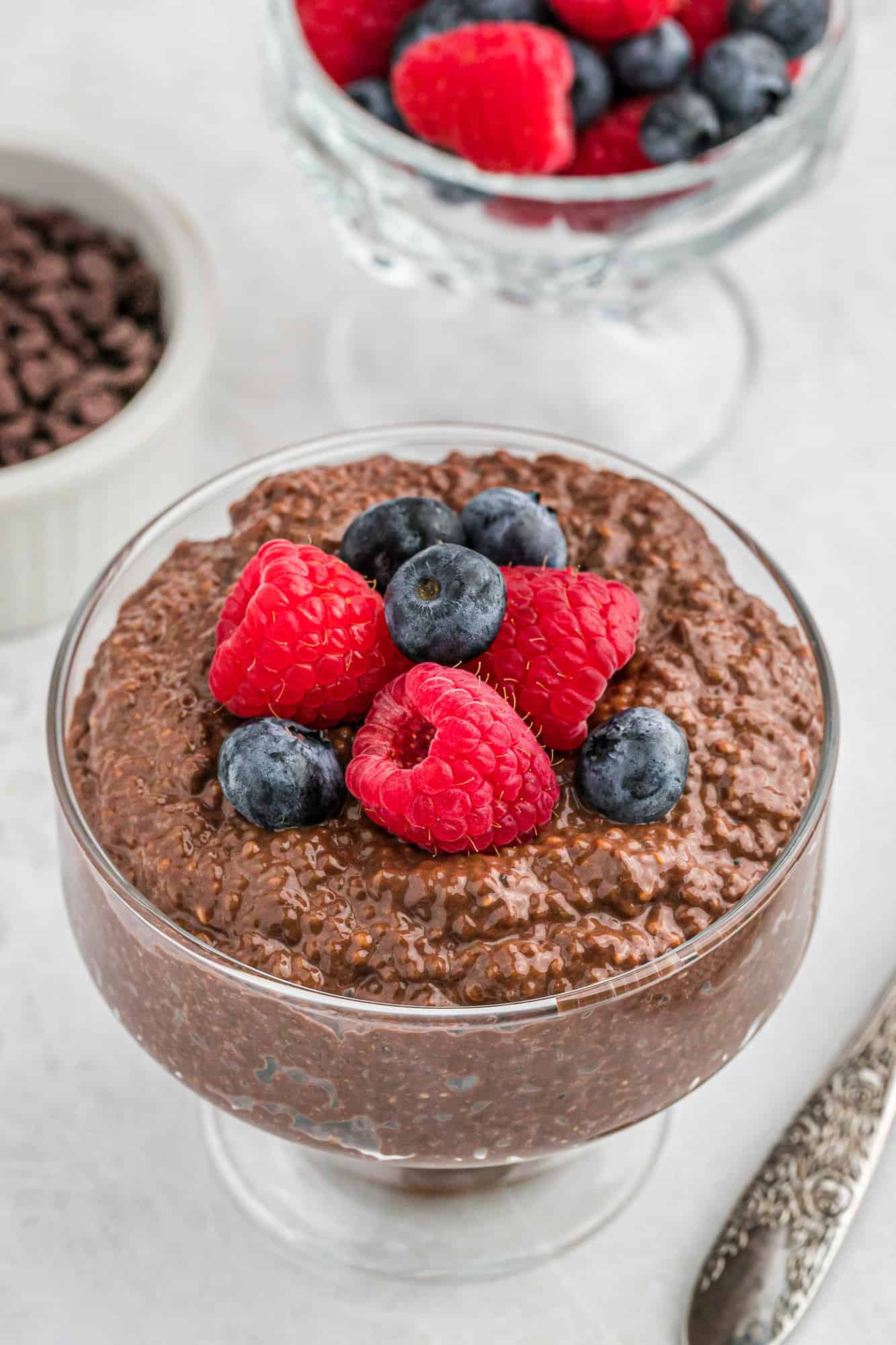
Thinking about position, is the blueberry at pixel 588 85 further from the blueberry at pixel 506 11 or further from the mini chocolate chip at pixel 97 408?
the mini chocolate chip at pixel 97 408

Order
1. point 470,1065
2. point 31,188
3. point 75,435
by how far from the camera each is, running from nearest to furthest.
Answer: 1. point 470,1065
2. point 75,435
3. point 31,188

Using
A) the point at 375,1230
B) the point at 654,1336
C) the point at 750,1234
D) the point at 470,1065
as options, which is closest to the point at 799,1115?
the point at 750,1234

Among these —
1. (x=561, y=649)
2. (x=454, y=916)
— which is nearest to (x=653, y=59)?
(x=561, y=649)

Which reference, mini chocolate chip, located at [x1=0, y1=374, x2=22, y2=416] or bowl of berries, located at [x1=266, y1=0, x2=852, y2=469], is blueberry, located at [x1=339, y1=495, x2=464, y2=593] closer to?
bowl of berries, located at [x1=266, y1=0, x2=852, y2=469]

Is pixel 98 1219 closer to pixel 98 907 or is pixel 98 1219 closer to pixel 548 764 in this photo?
pixel 98 907

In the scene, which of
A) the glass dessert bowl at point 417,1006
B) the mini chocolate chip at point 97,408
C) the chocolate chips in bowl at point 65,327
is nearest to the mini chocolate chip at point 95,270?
the chocolate chips in bowl at point 65,327

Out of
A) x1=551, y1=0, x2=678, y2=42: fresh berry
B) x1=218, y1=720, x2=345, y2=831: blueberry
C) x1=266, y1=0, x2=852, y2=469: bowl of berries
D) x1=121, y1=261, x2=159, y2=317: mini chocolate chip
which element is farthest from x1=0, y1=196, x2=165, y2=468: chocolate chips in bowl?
x1=218, y1=720, x2=345, y2=831: blueberry
